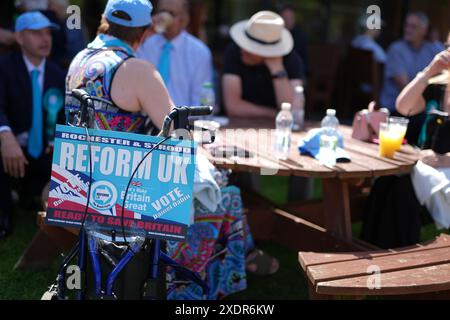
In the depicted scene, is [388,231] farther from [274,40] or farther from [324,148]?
[274,40]

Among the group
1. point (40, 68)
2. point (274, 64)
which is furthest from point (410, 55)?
point (40, 68)

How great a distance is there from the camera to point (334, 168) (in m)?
2.77

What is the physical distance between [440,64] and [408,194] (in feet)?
2.40

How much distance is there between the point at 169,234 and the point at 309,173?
877mm

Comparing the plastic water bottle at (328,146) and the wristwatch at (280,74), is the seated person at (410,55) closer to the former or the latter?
the wristwatch at (280,74)

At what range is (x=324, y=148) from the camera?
296 centimetres

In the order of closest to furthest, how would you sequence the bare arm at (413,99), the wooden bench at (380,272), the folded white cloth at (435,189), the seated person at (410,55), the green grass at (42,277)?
the wooden bench at (380,272) < the folded white cloth at (435,189) < the green grass at (42,277) < the bare arm at (413,99) < the seated person at (410,55)

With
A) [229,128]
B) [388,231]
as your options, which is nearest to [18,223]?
[229,128]

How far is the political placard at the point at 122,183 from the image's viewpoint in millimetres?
2064

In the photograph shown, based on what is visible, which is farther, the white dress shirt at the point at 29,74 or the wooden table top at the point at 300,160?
the white dress shirt at the point at 29,74

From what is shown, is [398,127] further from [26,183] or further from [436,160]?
[26,183]

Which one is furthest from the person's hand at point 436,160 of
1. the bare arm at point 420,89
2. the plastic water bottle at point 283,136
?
the plastic water bottle at point 283,136

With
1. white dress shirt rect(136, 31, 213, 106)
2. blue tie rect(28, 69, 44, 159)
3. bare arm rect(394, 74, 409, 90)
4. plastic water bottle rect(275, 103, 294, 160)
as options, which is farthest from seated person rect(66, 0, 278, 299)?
bare arm rect(394, 74, 409, 90)

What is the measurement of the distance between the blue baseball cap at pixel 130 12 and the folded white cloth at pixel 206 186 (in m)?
0.68
